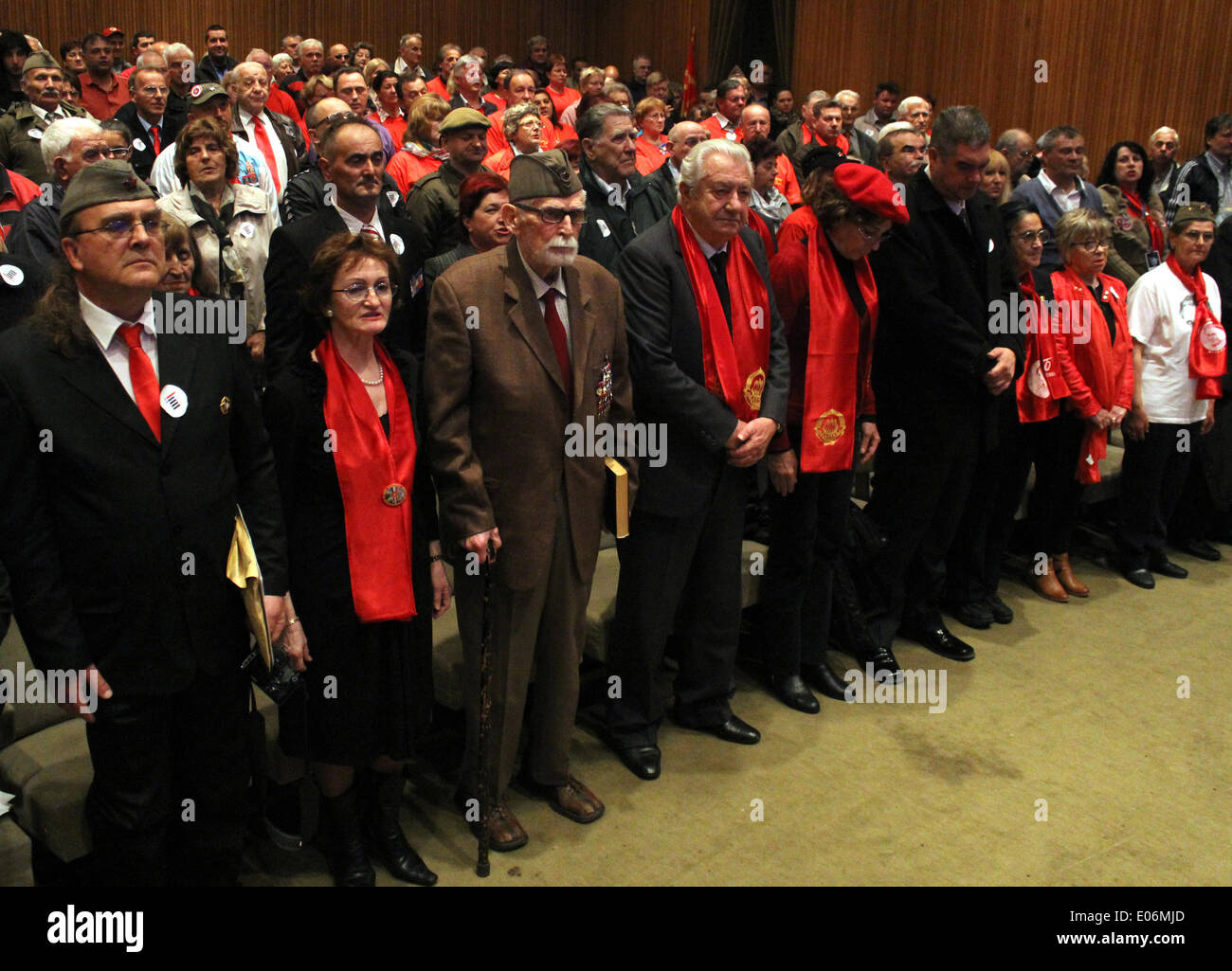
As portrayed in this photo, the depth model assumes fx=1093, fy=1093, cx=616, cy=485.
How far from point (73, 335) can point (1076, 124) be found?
9.01m

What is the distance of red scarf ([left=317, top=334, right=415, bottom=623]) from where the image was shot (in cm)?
252

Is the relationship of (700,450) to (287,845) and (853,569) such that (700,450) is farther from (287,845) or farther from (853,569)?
(287,845)

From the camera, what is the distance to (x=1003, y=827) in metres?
3.08

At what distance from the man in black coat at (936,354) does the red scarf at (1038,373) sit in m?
0.39

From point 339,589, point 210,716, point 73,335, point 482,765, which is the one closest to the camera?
point 73,335

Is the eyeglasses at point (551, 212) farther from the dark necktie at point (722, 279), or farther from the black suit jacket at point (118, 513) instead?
the black suit jacket at point (118, 513)

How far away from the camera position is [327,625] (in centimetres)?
256

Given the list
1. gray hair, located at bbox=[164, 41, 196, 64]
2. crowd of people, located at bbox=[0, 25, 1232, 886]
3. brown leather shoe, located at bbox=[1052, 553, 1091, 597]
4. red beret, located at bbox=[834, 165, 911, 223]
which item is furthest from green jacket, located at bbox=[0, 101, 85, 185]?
Result: brown leather shoe, located at bbox=[1052, 553, 1091, 597]

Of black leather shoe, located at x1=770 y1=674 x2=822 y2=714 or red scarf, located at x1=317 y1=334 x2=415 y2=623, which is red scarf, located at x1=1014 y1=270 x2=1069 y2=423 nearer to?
black leather shoe, located at x1=770 y1=674 x2=822 y2=714

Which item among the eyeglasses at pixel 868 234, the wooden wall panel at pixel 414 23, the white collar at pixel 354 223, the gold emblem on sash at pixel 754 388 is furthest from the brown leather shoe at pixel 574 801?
the wooden wall panel at pixel 414 23

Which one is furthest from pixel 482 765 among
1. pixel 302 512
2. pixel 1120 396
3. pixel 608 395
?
pixel 1120 396

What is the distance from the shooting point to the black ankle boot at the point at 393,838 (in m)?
2.74

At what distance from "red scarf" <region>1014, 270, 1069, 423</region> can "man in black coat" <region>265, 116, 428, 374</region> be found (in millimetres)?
2390

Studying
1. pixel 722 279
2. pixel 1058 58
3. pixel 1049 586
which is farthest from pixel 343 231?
pixel 1058 58
